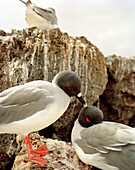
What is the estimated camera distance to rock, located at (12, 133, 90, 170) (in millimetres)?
1935

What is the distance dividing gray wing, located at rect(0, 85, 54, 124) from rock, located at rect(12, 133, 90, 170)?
1.63 feet

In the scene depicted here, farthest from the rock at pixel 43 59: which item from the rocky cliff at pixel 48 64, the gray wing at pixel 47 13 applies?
the gray wing at pixel 47 13

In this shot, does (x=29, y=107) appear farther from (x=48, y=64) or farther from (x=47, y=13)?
(x=47, y=13)

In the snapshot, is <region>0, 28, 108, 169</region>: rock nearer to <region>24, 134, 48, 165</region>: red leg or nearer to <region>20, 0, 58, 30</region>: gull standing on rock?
<region>20, 0, 58, 30</region>: gull standing on rock

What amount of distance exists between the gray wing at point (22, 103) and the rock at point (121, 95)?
11.9 ft

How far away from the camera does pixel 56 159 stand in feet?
6.87

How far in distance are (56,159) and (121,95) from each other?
12.1 ft

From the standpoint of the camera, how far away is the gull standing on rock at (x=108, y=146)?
5.38 feet

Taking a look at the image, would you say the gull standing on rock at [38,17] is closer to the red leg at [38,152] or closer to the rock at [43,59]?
the rock at [43,59]

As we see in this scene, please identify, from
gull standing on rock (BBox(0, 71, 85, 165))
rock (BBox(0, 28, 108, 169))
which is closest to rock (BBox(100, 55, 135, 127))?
rock (BBox(0, 28, 108, 169))

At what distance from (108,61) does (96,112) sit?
305cm

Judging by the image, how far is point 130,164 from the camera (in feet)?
5.28

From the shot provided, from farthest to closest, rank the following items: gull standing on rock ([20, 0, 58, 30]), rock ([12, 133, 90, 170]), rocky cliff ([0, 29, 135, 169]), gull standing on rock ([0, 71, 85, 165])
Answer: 1. gull standing on rock ([20, 0, 58, 30])
2. rocky cliff ([0, 29, 135, 169])
3. rock ([12, 133, 90, 170])
4. gull standing on rock ([0, 71, 85, 165])

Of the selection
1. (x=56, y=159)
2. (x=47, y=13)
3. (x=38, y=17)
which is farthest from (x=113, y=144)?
(x=47, y=13)
